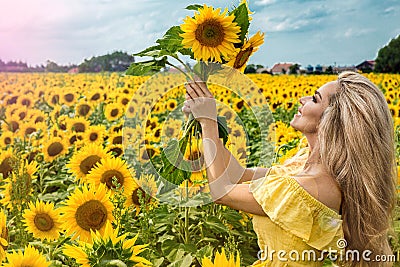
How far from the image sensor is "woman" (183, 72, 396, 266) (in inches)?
82.5

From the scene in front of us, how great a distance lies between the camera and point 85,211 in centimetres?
246

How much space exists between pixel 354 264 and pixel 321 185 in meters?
0.39

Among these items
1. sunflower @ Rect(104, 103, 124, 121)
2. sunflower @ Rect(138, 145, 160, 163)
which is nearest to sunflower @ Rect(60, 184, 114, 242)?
sunflower @ Rect(138, 145, 160, 163)

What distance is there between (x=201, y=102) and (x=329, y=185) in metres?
0.53

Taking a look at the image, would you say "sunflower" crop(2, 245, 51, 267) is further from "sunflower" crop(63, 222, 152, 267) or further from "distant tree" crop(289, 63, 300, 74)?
"distant tree" crop(289, 63, 300, 74)

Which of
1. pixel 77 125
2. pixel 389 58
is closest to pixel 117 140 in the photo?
Answer: pixel 77 125

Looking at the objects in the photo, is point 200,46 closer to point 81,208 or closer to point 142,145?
point 81,208

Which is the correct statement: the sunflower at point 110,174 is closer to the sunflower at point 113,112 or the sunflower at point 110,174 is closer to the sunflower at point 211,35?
the sunflower at point 211,35

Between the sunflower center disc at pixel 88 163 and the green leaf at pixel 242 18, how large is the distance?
1278 millimetres

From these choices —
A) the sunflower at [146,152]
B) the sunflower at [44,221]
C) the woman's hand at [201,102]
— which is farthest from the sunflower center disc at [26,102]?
the woman's hand at [201,102]

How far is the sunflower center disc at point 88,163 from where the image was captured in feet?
10.3

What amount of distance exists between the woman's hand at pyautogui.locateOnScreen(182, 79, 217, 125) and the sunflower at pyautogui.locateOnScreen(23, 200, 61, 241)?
2.71 ft

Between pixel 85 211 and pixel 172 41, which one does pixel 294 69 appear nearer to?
pixel 85 211

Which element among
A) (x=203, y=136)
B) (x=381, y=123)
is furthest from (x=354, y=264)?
(x=203, y=136)
